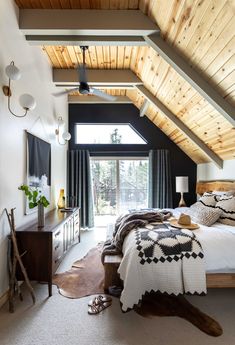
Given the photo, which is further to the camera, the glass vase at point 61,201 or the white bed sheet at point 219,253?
the glass vase at point 61,201

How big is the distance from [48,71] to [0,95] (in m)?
1.93

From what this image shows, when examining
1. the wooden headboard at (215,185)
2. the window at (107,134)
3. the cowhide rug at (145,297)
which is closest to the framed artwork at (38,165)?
the cowhide rug at (145,297)

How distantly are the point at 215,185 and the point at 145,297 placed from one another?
9.44 ft

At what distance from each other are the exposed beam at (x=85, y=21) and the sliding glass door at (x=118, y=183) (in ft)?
11.3

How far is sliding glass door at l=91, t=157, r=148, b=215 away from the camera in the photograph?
6.12 metres

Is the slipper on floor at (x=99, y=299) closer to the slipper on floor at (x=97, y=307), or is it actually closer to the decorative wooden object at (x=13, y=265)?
the slipper on floor at (x=97, y=307)

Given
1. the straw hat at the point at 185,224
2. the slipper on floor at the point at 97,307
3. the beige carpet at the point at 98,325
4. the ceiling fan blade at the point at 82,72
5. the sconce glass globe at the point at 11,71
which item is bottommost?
the beige carpet at the point at 98,325

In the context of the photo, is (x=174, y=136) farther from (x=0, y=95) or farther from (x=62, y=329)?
(x=62, y=329)

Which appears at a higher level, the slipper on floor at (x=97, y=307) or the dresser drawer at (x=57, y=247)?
the dresser drawer at (x=57, y=247)

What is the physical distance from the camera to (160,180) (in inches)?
233

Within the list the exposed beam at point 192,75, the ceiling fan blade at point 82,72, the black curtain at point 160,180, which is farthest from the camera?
the black curtain at point 160,180

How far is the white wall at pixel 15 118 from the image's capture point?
2.63 meters

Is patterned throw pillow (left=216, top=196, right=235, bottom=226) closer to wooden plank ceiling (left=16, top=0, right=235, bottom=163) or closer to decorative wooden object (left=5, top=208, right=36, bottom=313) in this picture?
wooden plank ceiling (left=16, top=0, right=235, bottom=163)

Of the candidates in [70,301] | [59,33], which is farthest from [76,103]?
[70,301]
